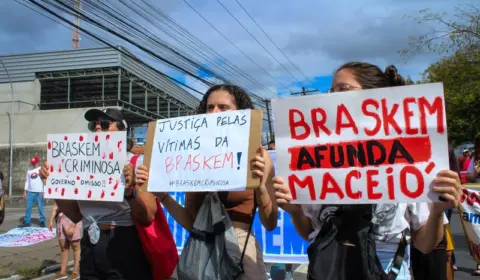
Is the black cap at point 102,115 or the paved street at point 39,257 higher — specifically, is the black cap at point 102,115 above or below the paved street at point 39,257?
above

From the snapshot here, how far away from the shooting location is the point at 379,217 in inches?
76.3

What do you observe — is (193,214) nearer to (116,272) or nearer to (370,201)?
(116,272)

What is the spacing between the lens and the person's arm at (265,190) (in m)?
2.13

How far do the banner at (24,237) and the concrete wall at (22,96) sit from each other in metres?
15.1

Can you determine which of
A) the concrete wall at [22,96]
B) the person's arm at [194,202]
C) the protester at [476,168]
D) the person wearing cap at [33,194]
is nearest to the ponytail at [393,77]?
the person's arm at [194,202]

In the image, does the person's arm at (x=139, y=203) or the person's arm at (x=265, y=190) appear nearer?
the person's arm at (x=265, y=190)

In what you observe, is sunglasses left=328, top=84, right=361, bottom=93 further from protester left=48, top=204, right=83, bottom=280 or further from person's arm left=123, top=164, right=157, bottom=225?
protester left=48, top=204, right=83, bottom=280

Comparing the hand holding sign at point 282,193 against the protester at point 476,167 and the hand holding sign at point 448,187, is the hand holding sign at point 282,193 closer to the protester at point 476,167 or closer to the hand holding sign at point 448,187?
the hand holding sign at point 448,187

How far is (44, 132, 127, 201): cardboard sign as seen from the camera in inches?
106

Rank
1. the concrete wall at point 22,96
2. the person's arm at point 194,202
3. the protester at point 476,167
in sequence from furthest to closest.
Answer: the concrete wall at point 22,96, the protester at point 476,167, the person's arm at point 194,202

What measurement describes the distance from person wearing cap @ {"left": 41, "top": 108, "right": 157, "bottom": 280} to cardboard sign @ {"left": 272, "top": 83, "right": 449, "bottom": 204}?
996 millimetres

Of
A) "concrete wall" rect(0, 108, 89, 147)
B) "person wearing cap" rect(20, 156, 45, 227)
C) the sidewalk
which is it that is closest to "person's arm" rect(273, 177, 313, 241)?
the sidewalk

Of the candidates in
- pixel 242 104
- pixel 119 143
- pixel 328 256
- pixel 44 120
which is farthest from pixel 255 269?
pixel 44 120

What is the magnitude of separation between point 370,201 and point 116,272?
160 centimetres
